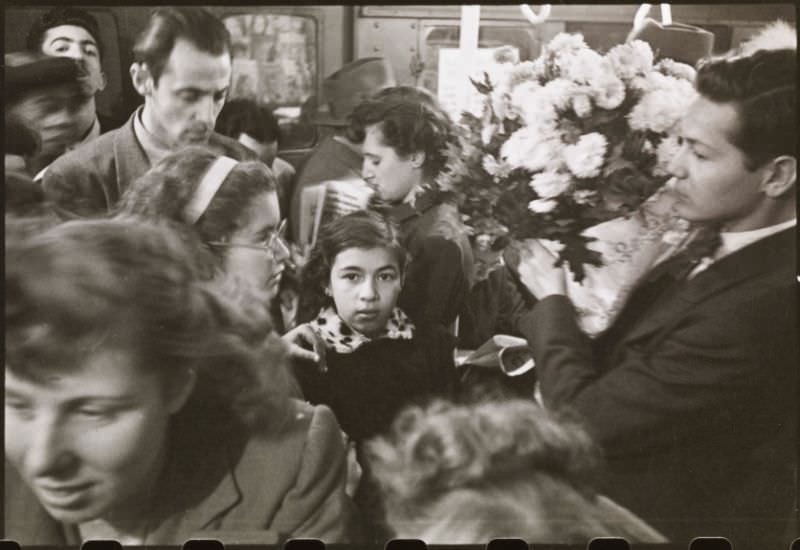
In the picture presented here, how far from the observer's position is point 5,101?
3.39 m

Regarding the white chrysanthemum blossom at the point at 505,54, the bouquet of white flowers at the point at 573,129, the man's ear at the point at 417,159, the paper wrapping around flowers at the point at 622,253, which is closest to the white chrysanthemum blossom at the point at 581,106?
the bouquet of white flowers at the point at 573,129

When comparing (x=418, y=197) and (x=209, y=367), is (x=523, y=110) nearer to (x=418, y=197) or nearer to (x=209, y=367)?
(x=418, y=197)

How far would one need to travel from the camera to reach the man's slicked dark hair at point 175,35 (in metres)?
3.37

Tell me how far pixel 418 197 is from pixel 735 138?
99 centimetres

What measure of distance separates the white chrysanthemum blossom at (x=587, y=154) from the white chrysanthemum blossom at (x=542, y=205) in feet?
0.39

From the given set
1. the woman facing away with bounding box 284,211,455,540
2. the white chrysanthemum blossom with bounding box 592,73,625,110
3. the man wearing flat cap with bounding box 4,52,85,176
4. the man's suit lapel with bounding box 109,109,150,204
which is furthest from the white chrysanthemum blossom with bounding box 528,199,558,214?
the man wearing flat cap with bounding box 4,52,85,176

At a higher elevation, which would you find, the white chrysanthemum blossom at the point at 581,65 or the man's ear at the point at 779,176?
the white chrysanthemum blossom at the point at 581,65

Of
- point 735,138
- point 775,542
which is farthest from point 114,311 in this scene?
point 775,542

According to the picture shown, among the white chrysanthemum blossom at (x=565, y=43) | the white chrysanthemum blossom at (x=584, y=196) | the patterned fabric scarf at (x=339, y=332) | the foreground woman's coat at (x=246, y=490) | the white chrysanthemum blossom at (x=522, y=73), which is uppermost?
the white chrysanthemum blossom at (x=565, y=43)

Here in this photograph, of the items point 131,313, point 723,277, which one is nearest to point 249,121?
point 131,313

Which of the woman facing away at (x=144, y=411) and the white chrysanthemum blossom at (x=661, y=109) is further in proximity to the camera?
the white chrysanthemum blossom at (x=661, y=109)

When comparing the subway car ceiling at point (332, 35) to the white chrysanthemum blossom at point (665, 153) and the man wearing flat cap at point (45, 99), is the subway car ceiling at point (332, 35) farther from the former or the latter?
the white chrysanthemum blossom at point (665, 153)

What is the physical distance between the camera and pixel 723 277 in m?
3.38

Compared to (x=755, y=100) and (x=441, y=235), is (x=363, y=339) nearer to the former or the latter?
(x=441, y=235)
